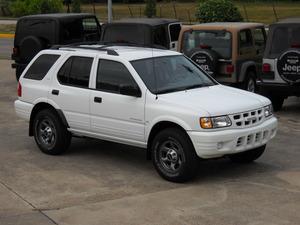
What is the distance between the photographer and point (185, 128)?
749 cm

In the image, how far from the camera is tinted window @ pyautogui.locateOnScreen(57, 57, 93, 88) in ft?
28.9

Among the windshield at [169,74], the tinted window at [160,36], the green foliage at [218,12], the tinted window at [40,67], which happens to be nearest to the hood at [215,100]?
the windshield at [169,74]

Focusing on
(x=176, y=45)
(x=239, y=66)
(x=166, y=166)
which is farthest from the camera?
(x=176, y=45)

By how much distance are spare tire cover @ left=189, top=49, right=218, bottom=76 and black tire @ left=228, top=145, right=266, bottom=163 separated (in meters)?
4.19

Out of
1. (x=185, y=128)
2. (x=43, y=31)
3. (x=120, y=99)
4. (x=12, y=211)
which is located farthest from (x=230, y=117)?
(x=43, y=31)

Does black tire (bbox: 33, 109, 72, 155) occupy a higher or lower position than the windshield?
lower

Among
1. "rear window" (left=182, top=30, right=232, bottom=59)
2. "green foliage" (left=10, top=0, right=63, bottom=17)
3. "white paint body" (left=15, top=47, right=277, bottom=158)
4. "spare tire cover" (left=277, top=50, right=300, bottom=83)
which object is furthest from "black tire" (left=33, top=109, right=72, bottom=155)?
"green foliage" (left=10, top=0, right=63, bottom=17)

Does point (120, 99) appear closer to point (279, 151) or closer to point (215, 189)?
point (215, 189)

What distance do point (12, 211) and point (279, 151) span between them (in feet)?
14.5

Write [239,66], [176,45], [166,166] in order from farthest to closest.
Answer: [176,45] < [239,66] < [166,166]

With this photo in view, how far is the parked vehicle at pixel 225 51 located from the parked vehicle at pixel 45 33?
10.2 feet

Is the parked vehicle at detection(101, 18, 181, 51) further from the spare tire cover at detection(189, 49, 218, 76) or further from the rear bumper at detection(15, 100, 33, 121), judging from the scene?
the rear bumper at detection(15, 100, 33, 121)

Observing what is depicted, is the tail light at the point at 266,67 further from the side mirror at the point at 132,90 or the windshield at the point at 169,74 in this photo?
the side mirror at the point at 132,90

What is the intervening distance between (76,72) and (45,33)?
→ 645 centimetres
